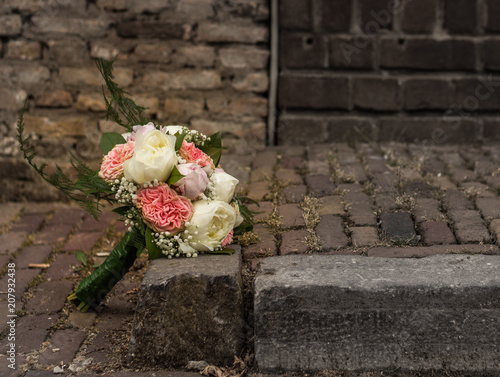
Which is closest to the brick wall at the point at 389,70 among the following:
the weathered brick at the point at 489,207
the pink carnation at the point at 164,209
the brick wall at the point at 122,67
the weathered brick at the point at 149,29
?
the brick wall at the point at 122,67

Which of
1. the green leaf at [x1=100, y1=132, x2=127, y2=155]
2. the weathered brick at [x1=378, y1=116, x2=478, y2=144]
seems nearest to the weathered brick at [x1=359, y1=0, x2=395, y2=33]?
the weathered brick at [x1=378, y1=116, x2=478, y2=144]

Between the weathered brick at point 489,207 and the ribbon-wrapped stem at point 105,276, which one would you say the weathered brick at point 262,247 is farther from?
the weathered brick at point 489,207

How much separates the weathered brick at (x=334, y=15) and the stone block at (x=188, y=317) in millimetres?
2400

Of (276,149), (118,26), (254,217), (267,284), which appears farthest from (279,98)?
(267,284)

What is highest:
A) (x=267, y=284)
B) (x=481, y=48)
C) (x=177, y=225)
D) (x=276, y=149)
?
(x=481, y=48)

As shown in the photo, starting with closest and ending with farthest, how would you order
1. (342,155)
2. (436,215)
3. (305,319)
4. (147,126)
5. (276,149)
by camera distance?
(305,319) < (147,126) < (436,215) < (342,155) < (276,149)

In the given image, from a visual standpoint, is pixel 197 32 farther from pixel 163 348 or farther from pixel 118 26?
pixel 163 348

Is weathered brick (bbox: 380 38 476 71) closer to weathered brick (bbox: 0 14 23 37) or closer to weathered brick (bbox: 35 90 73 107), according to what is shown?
weathered brick (bbox: 35 90 73 107)

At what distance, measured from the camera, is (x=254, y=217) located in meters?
3.00

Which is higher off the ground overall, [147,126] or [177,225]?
[147,126]

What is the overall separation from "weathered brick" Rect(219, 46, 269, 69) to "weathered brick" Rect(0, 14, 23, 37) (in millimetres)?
1399

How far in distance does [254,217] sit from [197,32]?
170cm

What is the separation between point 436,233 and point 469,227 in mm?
174

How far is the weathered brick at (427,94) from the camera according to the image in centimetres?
422
